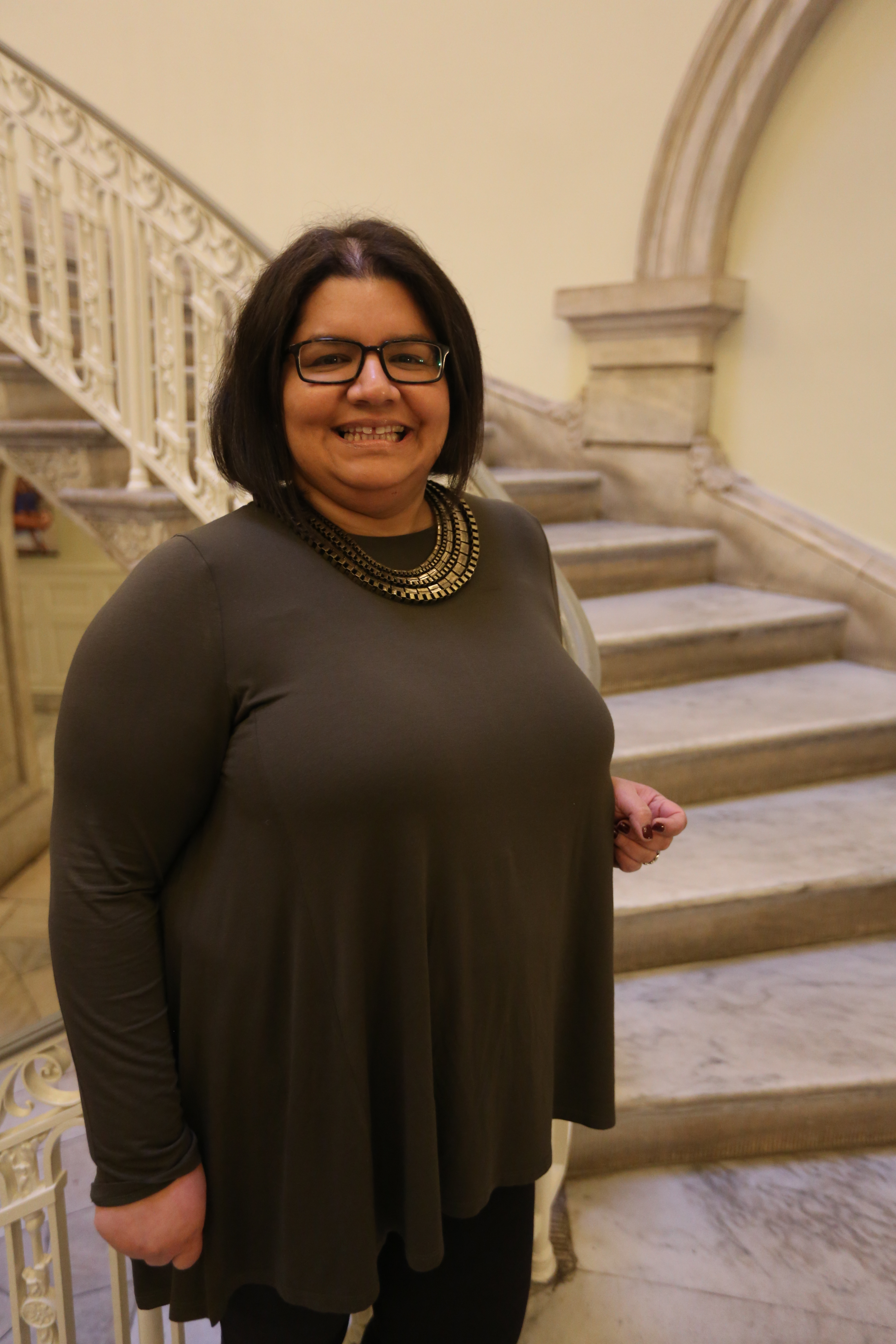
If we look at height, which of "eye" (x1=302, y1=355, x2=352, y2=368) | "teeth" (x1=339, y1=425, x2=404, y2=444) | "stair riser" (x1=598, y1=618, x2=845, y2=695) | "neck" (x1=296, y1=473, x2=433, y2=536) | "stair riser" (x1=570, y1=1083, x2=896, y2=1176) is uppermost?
"eye" (x1=302, y1=355, x2=352, y2=368)

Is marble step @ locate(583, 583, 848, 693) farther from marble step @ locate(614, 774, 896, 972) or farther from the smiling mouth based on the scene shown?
the smiling mouth

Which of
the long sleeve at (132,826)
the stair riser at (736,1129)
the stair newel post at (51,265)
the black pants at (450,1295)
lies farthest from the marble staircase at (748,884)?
the stair newel post at (51,265)

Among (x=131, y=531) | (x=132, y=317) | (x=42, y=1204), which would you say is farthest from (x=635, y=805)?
(x=132, y=317)

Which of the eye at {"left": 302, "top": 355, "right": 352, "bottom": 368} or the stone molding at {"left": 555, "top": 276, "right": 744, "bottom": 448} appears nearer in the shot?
the eye at {"left": 302, "top": 355, "right": 352, "bottom": 368}

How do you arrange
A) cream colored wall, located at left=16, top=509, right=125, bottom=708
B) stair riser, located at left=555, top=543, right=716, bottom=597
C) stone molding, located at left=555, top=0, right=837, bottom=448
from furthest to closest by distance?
cream colored wall, located at left=16, top=509, right=125, bottom=708, stair riser, located at left=555, top=543, right=716, bottom=597, stone molding, located at left=555, top=0, right=837, bottom=448

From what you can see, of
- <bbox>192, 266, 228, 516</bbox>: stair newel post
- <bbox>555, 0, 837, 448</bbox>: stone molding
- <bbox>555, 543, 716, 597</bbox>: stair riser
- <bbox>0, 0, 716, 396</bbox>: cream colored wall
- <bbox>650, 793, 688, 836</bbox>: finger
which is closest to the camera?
<bbox>650, 793, 688, 836</bbox>: finger

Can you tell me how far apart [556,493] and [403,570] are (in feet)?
9.54

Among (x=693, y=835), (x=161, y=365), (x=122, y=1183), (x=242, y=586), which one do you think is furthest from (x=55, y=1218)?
(x=161, y=365)

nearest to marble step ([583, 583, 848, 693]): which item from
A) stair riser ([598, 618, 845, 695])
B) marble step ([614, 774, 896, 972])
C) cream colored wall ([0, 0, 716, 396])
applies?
stair riser ([598, 618, 845, 695])

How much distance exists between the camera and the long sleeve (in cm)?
84

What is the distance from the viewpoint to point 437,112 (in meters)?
4.10

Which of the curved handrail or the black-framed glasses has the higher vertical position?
the curved handrail

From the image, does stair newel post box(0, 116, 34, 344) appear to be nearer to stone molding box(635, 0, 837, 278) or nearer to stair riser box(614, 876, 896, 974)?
stone molding box(635, 0, 837, 278)

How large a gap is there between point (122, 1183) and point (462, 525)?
782 millimetres
